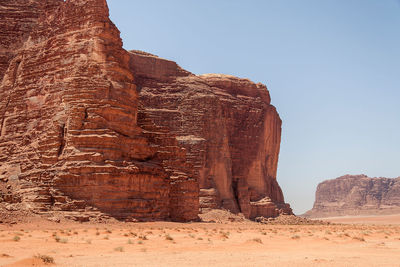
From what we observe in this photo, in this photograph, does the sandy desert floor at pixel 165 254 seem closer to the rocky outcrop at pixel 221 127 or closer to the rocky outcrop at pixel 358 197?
the rocky outcrop at pixel 221 127

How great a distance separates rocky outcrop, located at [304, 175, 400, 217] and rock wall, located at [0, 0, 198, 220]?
459 ft

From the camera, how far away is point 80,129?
111 feet

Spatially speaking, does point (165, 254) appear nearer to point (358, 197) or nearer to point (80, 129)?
point (80, 129)

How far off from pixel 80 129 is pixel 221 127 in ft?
105

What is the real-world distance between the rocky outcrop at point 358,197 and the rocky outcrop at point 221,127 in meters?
103

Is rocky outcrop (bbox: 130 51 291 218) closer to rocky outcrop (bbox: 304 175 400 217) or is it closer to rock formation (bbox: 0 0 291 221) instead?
rock formation (bbox: 0 0 291 221)

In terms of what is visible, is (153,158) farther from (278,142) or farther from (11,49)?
(278,142)

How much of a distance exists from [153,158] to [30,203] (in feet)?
33.7

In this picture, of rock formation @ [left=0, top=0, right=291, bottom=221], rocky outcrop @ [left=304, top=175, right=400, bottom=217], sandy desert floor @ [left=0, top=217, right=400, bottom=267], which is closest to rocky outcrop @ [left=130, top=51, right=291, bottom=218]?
rock formation @ [left=0, top=0, right=291, bottom=221]

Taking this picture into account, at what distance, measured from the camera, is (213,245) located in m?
20.2

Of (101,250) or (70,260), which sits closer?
(70,260)

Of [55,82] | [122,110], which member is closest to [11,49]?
[55,82]

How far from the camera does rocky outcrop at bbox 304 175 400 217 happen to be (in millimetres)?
168250

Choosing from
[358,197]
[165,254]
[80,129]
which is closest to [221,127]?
[80,129]
